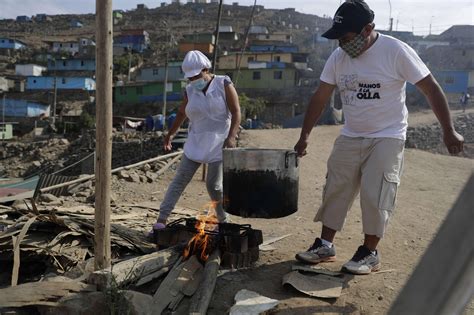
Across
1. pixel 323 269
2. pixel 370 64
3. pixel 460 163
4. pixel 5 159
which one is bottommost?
→ pixel 5 159

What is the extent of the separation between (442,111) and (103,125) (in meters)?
2.39

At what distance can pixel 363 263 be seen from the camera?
3684 millimetres

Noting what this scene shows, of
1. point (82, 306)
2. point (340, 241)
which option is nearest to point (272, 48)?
point (340, 241)

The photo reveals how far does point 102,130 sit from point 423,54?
5161cm

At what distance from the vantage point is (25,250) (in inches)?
156

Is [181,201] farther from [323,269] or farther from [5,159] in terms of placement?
[5,159]

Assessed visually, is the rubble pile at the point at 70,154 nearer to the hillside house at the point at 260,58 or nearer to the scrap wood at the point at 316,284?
the scrap wood at the point at 316,284

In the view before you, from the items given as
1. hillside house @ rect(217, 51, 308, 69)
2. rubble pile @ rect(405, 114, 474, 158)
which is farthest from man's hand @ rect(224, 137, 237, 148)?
hillside house @ rect(217, 51, 308, 69)

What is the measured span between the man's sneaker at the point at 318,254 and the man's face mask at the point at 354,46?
1.54m

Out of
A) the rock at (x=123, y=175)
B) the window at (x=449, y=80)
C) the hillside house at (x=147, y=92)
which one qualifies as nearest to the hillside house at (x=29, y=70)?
the hillside house at (x=147, y=92)

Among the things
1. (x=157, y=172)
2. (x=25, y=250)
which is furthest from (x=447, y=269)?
(x=157, y=172)

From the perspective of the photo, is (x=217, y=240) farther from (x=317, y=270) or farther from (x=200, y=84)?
(x=200, y=84)

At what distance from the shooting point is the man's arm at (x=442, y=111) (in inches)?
131

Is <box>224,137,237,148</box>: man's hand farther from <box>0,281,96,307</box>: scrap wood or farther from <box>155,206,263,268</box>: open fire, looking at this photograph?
<box>0,281,96,307</box>: scrap wood
